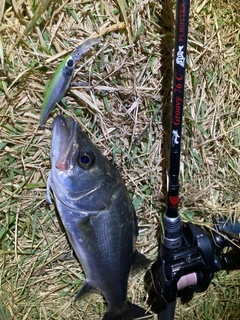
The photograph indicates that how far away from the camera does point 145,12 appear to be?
4.86 ft

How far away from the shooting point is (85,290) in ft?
5.38

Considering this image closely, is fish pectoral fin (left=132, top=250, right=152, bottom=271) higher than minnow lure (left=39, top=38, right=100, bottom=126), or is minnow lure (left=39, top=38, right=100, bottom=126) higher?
minnow lure (left=39, top=38, right=100, bottom=126)

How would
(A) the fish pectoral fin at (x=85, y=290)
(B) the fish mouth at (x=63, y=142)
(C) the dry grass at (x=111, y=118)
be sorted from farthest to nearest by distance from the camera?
(A) the fish pectoral fin at (x=85, y=290)
(C) the dry grass at (x=111, y=118)
(B) the fish mouth at (x=63, y=142)

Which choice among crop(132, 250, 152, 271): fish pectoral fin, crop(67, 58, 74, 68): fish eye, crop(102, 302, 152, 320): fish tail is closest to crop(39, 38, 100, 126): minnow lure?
crop(67, 58, 74, 68): fish eye

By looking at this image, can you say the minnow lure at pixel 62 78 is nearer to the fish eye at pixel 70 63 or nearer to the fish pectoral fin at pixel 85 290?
the fish eye at pixel 70 63

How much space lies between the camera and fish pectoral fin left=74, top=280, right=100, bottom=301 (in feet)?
5.35

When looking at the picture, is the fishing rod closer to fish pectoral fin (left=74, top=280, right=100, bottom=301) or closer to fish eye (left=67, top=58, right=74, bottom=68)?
fish pectoral fin (left=74, top=280, right=100, bottom=301)

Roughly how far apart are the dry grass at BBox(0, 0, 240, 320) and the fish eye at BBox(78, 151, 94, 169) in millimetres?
223

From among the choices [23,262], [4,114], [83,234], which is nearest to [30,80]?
[4,114]

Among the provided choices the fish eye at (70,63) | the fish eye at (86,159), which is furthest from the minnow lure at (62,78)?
the fish eye at (86,159)

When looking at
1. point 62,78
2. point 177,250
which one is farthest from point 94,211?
point 62,78

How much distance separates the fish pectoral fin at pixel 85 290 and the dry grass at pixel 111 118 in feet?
0.31

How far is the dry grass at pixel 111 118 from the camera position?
4.71 ft

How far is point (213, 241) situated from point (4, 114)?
1.10 m
